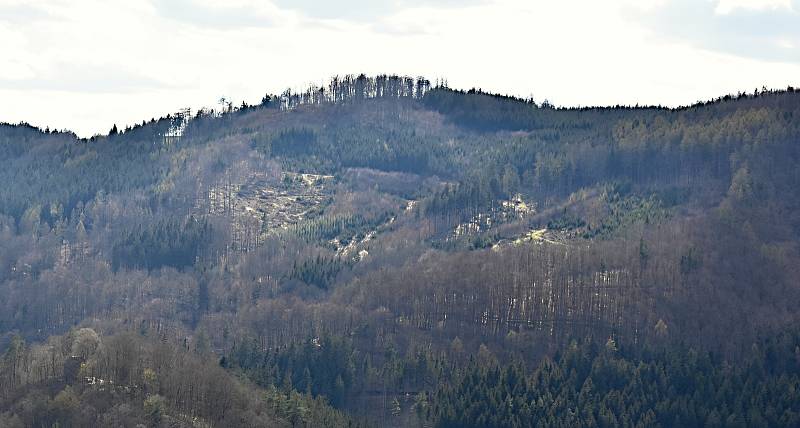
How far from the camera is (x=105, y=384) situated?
200 meters

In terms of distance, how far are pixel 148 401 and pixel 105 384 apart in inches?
402

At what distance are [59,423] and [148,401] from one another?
40.4 feet

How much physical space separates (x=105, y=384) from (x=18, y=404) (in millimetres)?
12681

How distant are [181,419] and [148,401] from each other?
6709 millimetres

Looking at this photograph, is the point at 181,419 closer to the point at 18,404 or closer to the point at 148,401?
the point at 148,401

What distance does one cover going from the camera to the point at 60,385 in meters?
A: 199

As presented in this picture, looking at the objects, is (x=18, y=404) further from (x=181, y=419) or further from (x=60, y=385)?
(x=181, y=419)

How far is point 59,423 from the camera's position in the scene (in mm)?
188125

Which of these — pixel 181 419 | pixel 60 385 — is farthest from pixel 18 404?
pixel 181 419

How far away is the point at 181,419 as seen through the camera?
197375mm

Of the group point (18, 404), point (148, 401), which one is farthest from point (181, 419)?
point (18, 404)

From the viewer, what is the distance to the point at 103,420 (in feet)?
624

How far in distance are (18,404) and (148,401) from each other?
18.0m

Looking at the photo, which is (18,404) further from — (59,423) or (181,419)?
(181,419)
